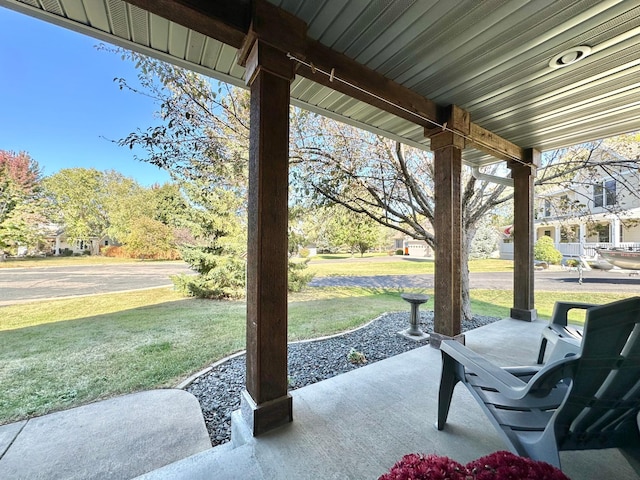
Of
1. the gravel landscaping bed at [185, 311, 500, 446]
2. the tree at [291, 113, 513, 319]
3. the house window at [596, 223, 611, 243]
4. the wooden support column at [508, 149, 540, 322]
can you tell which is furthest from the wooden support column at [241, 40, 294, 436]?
the house window at [596, 223, 611, 243]

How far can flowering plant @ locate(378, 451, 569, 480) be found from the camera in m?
0.67

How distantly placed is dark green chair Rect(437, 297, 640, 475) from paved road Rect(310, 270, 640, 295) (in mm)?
9253

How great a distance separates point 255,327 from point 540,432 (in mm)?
1510

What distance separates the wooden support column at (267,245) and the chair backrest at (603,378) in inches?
54.9

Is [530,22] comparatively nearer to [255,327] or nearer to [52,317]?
[255,327]

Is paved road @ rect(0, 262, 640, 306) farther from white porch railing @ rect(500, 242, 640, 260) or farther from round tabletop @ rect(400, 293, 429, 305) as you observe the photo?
round tabletop @ rect(400, 293, 429, 305)

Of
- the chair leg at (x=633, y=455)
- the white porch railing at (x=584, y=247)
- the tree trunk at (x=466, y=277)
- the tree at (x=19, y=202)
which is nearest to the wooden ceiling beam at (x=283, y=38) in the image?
the chair leg at (x=633, y=455)

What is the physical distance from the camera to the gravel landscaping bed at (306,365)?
240 centimetres

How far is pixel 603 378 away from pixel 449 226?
2.05 meters

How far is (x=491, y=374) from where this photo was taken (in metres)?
1.28

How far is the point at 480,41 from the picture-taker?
1917 mm

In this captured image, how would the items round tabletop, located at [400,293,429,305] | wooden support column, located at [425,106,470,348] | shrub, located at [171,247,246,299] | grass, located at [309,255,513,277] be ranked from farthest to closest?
grass, located at [309,255,513,277]
shrub, located at [171,247,246,299]
round tabletop, located at [400,293,429,305]
wooden support column, located at [425,106,470,348]

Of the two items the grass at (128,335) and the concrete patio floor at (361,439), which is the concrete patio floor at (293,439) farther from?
the grass at (128,335)

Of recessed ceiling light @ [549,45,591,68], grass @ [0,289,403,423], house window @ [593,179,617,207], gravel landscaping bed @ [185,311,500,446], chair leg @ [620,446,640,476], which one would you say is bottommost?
grass @ [0,289,403,423]
